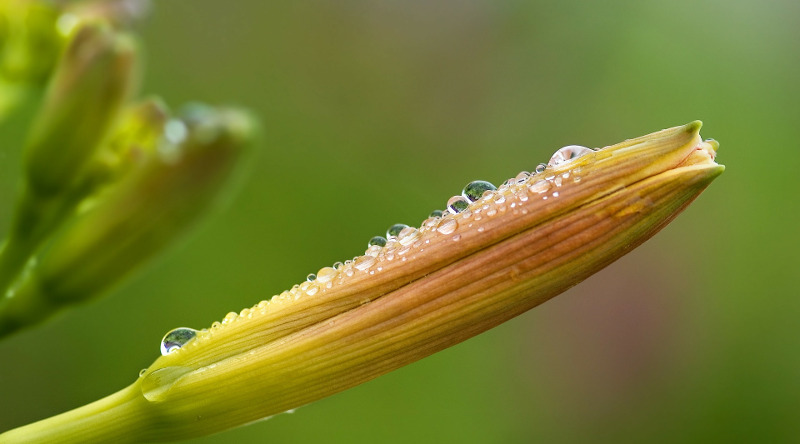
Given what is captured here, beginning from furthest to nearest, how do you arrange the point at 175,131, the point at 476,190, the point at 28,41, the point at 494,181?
the point at 494,181 → the point at 28,41 → the point at 175,131 → the point at 476,190

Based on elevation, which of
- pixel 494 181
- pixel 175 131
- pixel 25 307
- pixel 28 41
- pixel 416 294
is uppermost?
pixel 494 181

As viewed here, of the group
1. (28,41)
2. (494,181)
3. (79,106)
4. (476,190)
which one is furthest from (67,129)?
(494,181)

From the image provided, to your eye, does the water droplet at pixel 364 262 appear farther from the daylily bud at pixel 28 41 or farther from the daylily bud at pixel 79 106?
the daylily bud at pixel 28 41

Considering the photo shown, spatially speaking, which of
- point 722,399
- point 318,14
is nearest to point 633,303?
point 722,399

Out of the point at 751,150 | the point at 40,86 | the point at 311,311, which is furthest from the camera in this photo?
the point at 751,150

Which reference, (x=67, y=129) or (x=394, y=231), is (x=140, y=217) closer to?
(x=67, y=129)

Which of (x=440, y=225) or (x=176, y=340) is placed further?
(x=176, y=340)

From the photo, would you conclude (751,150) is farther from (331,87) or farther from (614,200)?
(614,200)
